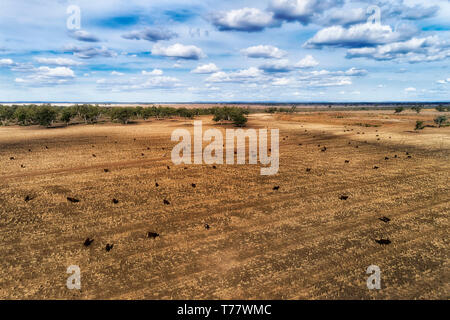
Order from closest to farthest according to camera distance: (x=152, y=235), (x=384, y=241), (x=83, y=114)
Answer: (x=384, y=241), (x=152, y=235), (x=83, y=114)

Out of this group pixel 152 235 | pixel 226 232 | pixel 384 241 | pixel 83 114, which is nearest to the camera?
pixel 384 241

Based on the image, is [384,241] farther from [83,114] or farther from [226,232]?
[83,114]

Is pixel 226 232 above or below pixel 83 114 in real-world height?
below

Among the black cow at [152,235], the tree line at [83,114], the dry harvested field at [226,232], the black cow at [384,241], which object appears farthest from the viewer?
the tree line at [83,114]

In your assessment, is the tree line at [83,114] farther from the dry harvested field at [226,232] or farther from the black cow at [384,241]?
the black cow at [384,241]

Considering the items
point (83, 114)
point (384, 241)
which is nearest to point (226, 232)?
point (384, 241)

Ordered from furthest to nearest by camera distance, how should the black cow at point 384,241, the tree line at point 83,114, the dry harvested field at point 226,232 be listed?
the tree line at point 83,114 → the black cow at point 384,241 → the dry harvested field at point 226,232

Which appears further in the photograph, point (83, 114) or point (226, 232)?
point (83, 114)

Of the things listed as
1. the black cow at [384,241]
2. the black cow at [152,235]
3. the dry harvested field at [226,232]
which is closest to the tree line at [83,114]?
the dry harvested field at [226,232]

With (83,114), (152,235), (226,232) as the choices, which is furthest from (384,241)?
(83,114)
